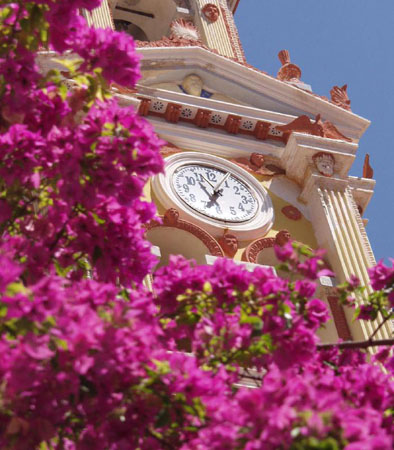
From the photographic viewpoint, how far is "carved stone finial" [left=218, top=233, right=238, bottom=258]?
13.0 meters

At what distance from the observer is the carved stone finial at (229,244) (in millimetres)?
12961

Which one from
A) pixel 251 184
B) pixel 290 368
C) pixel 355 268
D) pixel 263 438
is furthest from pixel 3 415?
pixel 251 184

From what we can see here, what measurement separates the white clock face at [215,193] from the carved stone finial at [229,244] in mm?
408

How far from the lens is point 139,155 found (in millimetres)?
6680

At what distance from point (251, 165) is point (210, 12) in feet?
24.5

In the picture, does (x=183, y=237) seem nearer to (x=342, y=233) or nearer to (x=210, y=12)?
(x=342, y=233)

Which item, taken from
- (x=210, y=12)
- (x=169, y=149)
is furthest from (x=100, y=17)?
(x=169, y=149)

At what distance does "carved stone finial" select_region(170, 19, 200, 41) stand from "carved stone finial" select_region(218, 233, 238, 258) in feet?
23.3

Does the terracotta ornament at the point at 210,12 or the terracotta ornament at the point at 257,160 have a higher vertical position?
the terracotta ornament at the point at 210,12

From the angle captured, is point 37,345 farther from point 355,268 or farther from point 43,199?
point 355,268

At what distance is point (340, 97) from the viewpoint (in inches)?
660

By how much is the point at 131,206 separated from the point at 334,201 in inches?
296

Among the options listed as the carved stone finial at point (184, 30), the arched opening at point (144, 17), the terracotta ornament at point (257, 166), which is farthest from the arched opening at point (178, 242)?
the arched opening at point (144, 17)

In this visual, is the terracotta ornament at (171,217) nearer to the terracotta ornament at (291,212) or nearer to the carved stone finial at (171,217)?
the carved stone finial at (171,217)
